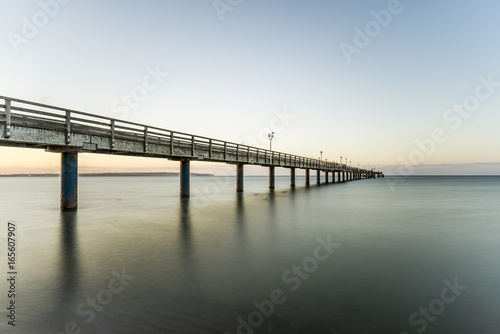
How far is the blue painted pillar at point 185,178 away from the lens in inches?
1081

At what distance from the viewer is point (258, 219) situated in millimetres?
16094

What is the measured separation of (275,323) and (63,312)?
3.17 meters

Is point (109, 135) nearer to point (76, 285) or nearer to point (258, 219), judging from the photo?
point (258, 219)
